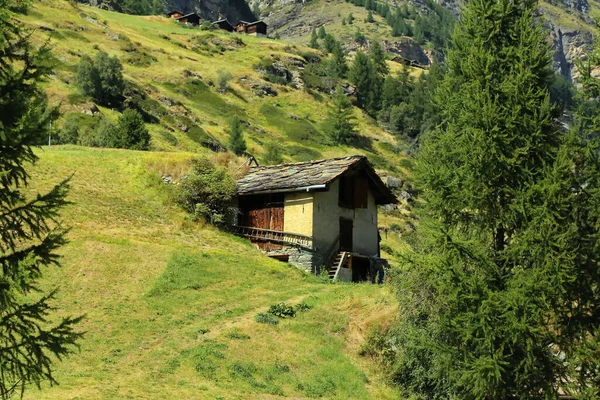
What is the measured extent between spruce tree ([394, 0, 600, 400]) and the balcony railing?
19113 millimetres

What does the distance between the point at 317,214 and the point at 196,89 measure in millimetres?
82445

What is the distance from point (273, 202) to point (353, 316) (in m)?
13.7

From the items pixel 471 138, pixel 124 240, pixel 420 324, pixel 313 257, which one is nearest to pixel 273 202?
pixel 313 257

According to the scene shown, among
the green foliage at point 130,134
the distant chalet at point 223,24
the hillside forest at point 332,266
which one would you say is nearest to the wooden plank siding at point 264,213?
the hillside forest at point 332,266

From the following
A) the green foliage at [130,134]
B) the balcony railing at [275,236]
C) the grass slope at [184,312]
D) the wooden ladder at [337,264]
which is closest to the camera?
the grass slope at [184,312]

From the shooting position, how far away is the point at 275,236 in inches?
1519

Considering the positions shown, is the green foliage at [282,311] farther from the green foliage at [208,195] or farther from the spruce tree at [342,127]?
the spruce tree at [342,127]

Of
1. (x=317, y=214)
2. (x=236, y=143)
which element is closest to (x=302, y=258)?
(x=317, y=214)

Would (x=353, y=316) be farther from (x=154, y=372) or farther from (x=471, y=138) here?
(x=471, y=138)

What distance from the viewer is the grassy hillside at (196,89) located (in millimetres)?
89125

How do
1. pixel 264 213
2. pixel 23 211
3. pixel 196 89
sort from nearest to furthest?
pixel 23 211 → pixel 264 213 → pixel 196 89

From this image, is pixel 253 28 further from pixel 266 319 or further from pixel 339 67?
pixel 266 319

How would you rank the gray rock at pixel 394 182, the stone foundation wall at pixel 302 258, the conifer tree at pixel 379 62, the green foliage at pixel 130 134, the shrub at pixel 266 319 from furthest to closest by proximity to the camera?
the conifer tree at pixel 379 62
the gray rock at pixel 394 182
the green foliage at pixel 130 134
the stone foundation wall at pixel 302 258
the shrub at pixel 266 319

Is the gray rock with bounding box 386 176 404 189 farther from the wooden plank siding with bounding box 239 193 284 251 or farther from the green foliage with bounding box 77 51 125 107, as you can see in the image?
the wooden plank siding with bounding box 239 193 284 251
